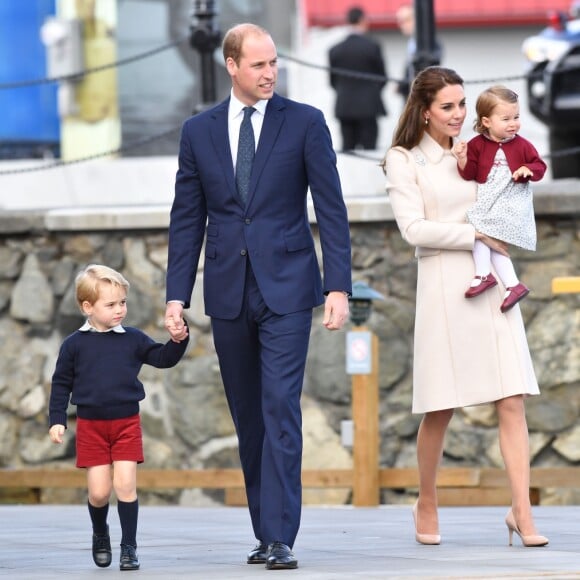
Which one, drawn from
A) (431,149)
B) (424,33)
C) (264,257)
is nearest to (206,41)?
(424,33)

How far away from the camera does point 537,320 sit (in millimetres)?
11234

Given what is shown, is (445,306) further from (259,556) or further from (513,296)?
(259,556)

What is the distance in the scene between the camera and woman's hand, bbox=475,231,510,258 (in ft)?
24.0

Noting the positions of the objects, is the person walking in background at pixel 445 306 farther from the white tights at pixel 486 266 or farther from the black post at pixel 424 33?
the black post at pixel 424 33

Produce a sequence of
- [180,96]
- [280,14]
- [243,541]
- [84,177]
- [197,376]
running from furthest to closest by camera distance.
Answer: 1. [280,14]
2. [180,96]
3. [84,177]
4. [197,376]
5. [243,541]

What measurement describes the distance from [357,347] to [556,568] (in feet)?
14.0

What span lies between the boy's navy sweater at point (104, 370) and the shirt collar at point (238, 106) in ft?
2.67

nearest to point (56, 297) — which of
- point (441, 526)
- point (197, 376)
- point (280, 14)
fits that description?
point (197, 376)

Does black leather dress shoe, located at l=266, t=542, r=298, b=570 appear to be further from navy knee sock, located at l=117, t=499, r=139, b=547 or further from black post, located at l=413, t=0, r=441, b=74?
black post, located at l=413, t=0, r=441, b=74

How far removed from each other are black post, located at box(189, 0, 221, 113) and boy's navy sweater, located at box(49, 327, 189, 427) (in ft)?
15.7

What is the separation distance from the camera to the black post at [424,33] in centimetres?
1151

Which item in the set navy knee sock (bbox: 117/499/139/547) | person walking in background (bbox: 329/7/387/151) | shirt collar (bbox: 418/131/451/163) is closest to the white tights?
shirt collar (bbox: 418/131/451/163)

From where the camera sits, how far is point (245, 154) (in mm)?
6977

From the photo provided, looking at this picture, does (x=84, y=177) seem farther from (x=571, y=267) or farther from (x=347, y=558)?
(x=347, y=558)
